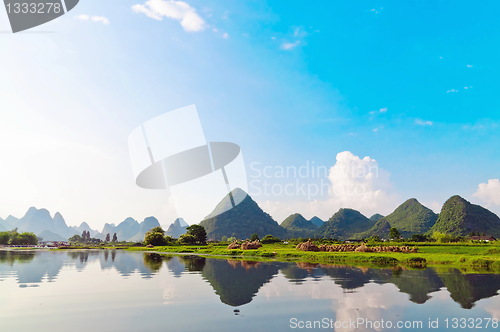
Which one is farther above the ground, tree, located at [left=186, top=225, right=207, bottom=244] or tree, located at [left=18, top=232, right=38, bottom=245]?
tree, located at [left=186, top=225, right=207, bottom=244]

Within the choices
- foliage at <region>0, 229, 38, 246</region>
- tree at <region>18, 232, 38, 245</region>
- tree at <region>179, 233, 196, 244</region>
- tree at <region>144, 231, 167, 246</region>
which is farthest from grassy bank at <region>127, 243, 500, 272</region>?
tree at <region>18, 232, 38, 245</region>

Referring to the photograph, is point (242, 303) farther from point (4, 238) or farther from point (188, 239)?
point (4, 238)

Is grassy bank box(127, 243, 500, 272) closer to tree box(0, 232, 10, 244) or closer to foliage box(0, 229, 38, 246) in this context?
foliage box(0, 229, 38, 246)

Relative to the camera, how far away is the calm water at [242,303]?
51.6ft

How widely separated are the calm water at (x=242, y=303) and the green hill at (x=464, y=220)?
169866mm

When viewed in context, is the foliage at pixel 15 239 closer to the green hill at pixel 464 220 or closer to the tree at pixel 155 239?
the tree at pixel 155 239

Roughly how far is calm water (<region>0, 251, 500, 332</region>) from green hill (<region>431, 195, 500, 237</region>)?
170m

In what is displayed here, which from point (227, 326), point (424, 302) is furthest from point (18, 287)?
point (424, 302)

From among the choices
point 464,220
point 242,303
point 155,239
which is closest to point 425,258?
point 242,303

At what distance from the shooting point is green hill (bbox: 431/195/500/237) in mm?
173625

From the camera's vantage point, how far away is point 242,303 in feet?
67.4

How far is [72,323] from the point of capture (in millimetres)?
15492

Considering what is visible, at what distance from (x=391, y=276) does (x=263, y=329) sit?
77.6 ft

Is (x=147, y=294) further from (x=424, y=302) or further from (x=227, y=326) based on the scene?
(x=424, y=302)
